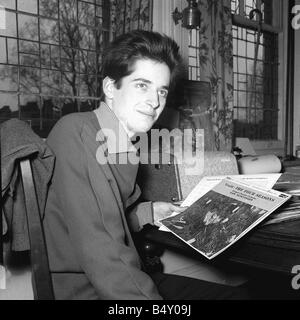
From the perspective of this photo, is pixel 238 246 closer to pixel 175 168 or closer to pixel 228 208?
pixel 228 208

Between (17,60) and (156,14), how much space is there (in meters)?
0.87

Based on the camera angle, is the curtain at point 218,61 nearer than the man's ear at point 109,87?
No

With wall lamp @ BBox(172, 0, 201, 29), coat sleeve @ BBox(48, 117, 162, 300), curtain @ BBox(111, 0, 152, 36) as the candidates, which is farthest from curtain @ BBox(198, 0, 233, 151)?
coat sleeve @ BBox(48, 117, 162, 300)

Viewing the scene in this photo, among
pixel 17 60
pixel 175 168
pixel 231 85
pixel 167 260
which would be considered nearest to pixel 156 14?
pixel 231 85

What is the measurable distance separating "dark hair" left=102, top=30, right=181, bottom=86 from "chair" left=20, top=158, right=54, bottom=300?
47cm

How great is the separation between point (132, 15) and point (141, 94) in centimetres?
100

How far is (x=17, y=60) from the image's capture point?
1888mm

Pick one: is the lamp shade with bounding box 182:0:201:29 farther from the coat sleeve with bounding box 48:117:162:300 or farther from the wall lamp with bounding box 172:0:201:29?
the coat sleeve with bounding box 48:117:162:300

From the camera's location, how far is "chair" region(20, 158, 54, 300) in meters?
0.86

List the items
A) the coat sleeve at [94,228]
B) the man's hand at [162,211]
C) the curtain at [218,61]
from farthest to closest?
the curtain at [218,61], the man's hand at [162,211], the coat sleeve at [94,228]

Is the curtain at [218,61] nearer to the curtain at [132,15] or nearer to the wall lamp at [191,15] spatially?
the wall lamp at [191,15]

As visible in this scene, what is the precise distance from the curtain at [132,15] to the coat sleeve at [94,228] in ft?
3.96

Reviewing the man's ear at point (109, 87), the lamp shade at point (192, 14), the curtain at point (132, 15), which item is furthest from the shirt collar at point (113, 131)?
the lamp shade at point (192, 14)

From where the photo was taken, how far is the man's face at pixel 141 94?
1137 mm
